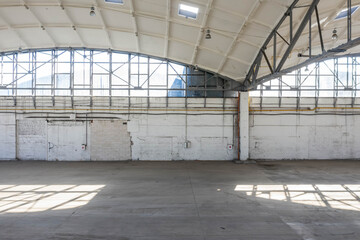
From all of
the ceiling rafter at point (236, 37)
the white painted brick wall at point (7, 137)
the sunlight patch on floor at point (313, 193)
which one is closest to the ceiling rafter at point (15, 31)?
the white painted brick wall at point (7, 137)

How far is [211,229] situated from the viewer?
661 centimetres

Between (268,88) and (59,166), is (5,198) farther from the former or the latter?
(268,88)

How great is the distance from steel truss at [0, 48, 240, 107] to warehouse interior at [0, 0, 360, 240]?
0.08 meters

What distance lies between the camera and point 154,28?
46.6 feet

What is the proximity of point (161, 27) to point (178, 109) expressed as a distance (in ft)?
20.4

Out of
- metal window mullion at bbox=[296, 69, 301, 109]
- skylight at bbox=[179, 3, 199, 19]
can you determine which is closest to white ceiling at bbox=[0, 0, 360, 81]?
skylight at bbox=[179, 3, 199, 19]

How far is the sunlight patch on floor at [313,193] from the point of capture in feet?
28.7

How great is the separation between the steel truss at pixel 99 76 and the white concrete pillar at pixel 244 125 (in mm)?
1236

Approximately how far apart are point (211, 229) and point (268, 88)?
13532mm

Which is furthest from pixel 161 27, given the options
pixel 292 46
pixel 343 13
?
pixel 343 13

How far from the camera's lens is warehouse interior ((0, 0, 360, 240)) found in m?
9.67

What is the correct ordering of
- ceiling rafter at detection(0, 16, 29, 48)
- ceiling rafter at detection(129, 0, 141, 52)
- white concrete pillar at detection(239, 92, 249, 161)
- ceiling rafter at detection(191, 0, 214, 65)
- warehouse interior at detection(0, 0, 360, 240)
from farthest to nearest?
white concrete pillar at detection(239, 92, 249, 161) → ceiling rafter at detection(0, 16, 29, 48) → ceiling rafter at detection(129, 0, 141, 52) → ceiling rafter at detection(191, 0, 214, 65) → warehouse interior at detection(0, 0, 360, 240)

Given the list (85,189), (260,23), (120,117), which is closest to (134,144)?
(120,117)

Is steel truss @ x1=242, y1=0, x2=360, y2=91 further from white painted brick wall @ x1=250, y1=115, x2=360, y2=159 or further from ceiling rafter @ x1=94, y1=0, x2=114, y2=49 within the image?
ceiling rafter @ x1=94, y1=0, x2=114, y2=49
